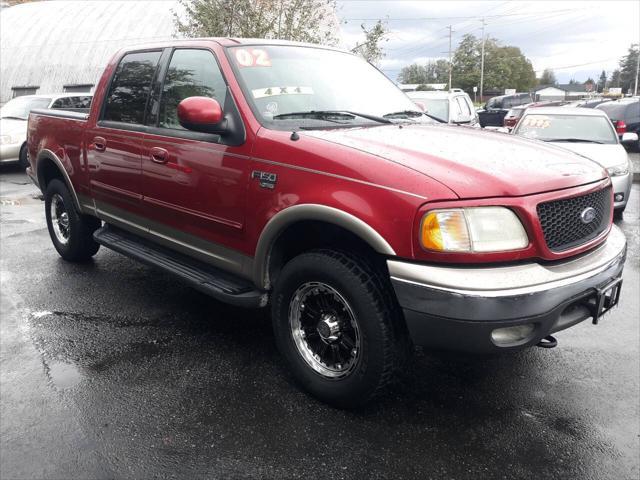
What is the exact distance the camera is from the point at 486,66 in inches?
3991

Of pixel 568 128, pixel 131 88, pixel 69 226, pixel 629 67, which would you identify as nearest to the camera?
pixel 131 88

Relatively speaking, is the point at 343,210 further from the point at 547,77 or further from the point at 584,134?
the point at 547,77

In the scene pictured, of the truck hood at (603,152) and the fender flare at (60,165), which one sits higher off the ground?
the fender flare at (60,165)

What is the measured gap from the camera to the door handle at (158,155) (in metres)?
3.82

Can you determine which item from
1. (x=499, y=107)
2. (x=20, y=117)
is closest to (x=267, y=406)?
(x=20, y=117)

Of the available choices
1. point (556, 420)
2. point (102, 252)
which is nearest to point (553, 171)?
point (556, 420)

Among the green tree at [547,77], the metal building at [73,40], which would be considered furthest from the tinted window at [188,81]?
the green tree at [547,77]

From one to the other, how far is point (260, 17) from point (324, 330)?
12.8 m

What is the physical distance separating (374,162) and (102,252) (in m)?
4.54

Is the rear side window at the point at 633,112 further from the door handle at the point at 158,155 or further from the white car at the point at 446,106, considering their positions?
the door handle at the point at 158,155

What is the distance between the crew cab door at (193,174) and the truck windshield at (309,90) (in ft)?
0.60

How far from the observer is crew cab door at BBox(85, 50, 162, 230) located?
4203 millimetres

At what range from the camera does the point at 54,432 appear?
2.88 metres

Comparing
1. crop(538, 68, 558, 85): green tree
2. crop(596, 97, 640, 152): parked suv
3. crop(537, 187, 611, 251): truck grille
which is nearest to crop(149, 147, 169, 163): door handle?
crop(537, 187, 611, 251): truck grille
